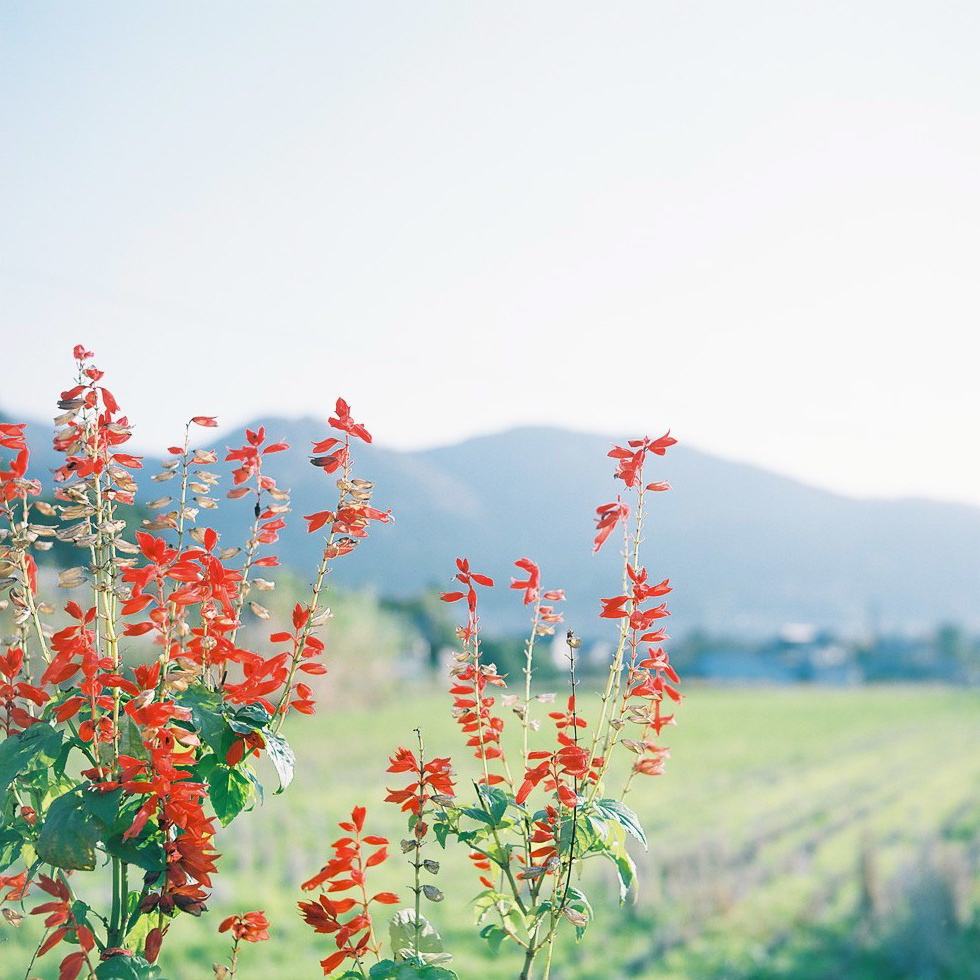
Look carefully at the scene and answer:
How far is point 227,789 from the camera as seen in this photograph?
4.54 ft

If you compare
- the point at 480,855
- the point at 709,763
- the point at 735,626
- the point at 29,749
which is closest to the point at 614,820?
the point at 480,855

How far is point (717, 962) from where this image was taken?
7574 mm

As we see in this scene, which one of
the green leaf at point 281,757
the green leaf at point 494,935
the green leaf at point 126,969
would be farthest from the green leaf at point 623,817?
the green leaf at point 126,969

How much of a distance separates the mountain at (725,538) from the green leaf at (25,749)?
16.8 m

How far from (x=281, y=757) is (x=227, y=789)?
3.5 inches

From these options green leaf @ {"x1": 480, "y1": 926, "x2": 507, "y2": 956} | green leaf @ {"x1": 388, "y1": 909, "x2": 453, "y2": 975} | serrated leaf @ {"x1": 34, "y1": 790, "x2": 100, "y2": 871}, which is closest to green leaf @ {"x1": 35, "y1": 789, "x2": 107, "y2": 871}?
serrated leaf @ {"x1": 34, "y1": 790, "x2": 100, "y2": 871}

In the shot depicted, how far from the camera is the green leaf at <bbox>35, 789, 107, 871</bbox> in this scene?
1273 millimetres

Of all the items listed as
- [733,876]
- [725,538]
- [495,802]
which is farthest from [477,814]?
[725,538]

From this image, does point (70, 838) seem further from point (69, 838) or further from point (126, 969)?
point (126, 969)

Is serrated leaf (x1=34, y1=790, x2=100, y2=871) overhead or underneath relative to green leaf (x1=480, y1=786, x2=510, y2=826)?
underneath

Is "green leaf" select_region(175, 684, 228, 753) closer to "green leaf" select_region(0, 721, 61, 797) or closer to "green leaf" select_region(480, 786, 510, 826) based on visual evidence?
"green leaf" select_region(0, 721, 61, 797)

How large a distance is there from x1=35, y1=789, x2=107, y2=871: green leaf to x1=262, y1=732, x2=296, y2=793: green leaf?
0.24 meters

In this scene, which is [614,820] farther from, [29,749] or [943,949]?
[943,949]

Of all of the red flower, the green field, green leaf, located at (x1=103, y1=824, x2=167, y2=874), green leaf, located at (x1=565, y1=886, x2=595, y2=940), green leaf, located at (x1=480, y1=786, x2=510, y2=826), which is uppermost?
green leaf, located at (x1=480, y1=786, x2=510, y2=826)
